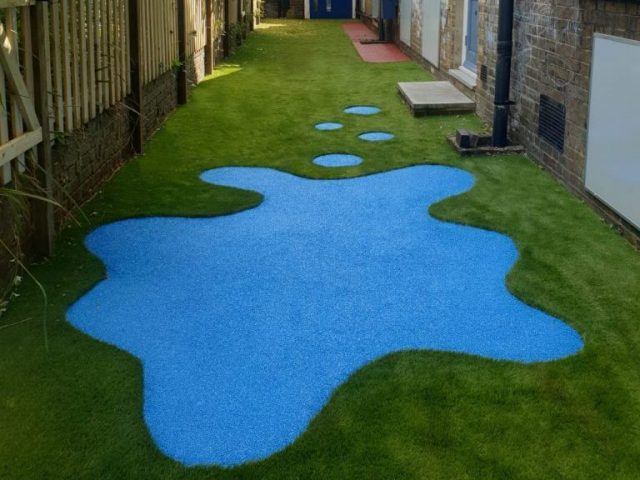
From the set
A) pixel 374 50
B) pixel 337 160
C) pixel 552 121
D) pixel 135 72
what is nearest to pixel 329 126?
pixel 337 160

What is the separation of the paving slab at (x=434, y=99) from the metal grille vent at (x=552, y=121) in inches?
100

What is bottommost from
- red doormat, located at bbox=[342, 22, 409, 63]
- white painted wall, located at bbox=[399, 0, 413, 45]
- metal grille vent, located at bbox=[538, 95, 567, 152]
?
metal grille vent, located at bbox=[538, 95, 567, 152]

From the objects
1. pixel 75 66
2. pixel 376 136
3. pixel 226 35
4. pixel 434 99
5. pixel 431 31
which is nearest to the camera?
pixel 75 66

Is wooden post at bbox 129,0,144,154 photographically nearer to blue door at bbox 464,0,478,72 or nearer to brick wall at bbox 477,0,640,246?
brick wall at bbox 477,0,640,246

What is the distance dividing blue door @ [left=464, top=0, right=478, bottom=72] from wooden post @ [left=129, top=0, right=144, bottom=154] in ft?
15.9

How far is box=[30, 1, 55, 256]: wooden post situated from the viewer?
15.3 feet

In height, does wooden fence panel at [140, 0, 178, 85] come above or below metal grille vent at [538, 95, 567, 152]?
above

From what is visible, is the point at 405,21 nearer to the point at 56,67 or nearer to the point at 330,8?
the point at 56,67

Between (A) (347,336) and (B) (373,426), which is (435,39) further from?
(B) (373,426)

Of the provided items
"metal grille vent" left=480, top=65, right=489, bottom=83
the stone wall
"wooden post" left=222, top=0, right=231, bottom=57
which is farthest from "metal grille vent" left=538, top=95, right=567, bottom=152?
"wooden post" left=222, top=0, right=231, bottom=57

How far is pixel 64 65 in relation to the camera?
536cm

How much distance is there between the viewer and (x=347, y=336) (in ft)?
12.8

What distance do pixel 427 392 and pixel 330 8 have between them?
26736 mm

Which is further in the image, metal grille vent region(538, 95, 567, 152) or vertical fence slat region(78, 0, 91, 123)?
metal grille vent region(538, 95, 567, 152)
